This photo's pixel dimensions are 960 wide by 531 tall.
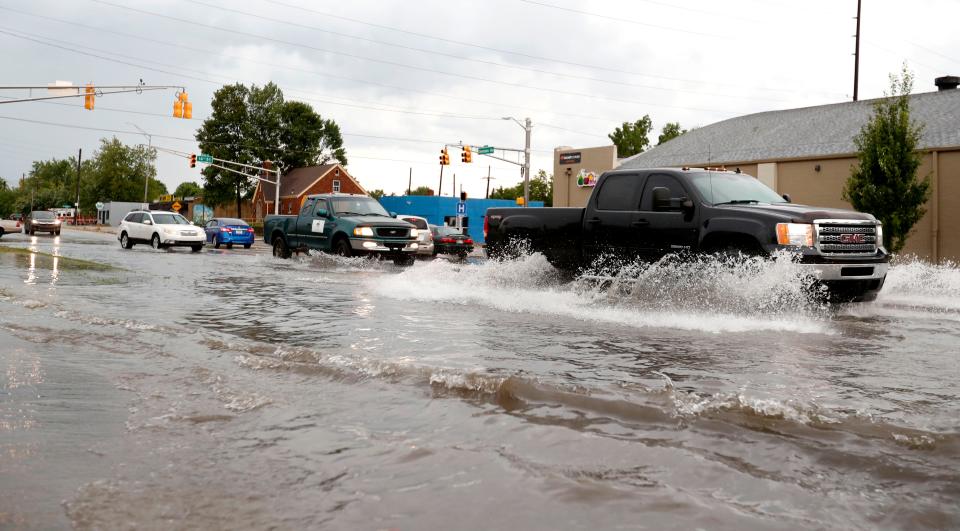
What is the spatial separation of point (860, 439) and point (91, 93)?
34.3 m

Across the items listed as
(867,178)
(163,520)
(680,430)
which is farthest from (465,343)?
(867,178)

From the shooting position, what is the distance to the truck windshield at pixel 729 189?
10.6 meters

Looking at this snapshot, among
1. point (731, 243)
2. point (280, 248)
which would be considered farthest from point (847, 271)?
point (280, 248)

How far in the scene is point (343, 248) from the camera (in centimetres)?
2156

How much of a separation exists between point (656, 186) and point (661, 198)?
75cm

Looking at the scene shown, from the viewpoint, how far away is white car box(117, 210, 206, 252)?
3148 cm

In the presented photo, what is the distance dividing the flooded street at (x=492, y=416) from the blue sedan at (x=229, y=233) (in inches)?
1231

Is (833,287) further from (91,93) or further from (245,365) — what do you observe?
(91,93)

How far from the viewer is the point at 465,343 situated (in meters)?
7.74

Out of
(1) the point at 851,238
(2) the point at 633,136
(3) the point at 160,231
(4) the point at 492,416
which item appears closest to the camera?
(4) the point at 492,416

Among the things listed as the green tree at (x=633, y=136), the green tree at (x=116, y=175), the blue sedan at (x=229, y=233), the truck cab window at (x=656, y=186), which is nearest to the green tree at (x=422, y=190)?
the green tree at (x=116, y=175)

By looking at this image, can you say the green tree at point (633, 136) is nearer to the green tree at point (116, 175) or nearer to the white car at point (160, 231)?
the white car at point (160, 231)

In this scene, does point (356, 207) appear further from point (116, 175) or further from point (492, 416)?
point (116, 175)

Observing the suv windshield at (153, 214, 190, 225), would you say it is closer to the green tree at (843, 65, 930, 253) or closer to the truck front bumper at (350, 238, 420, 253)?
the truck front bumper at (350, 238, 420, 253)
